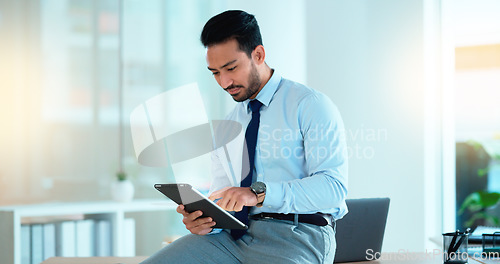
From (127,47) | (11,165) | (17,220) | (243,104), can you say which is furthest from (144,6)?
(243,104)

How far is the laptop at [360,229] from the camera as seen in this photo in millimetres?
2062

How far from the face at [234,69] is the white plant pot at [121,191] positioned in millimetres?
2216

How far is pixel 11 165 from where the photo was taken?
12.6 ft

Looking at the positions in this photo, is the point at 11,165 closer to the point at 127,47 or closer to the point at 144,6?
the point at 127,47

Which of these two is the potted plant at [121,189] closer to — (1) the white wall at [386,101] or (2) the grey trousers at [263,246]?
(1) the white wall at [386,101]

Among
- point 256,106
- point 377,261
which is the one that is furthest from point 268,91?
point 377,261

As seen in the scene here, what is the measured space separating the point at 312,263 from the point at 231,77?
2.09 ft

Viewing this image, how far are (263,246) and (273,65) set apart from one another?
8.39 feet

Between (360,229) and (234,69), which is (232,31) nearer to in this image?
(234,69)

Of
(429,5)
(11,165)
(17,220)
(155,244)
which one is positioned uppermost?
(429,5)

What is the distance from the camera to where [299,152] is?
Result: 5.91 ft

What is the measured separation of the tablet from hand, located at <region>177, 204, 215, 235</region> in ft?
0.06

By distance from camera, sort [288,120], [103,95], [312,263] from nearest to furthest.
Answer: [312,263], [288,120], [103,95]

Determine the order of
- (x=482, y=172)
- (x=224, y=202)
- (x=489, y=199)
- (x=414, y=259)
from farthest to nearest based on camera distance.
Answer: (x=482, y=172) → (x=489, y=199) → (x=414, y=259) → (x=224, y=202)
